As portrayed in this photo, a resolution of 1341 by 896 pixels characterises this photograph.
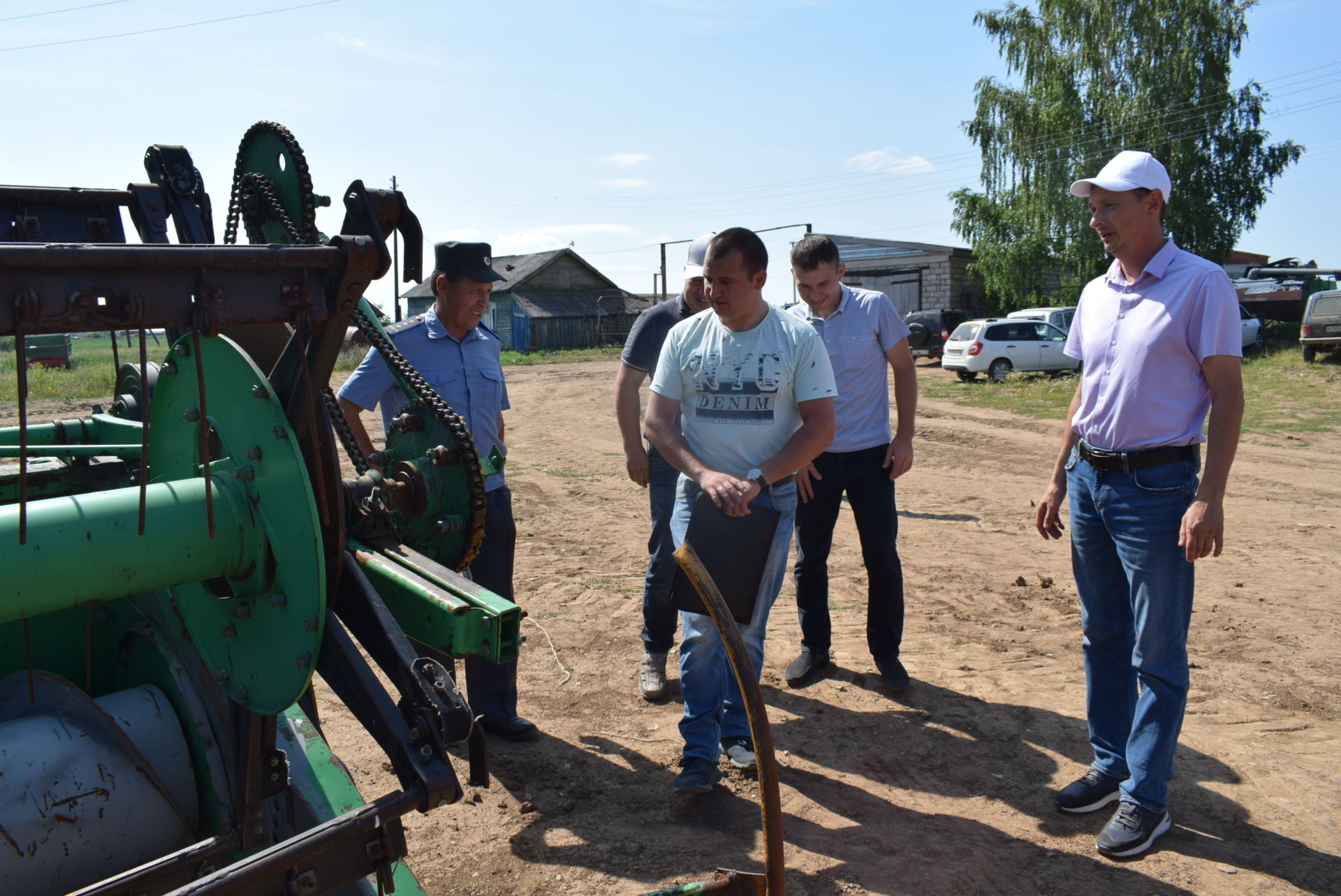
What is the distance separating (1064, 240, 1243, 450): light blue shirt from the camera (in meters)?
3.08

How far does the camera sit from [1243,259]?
53.8 meters

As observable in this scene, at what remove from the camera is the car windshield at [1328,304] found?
20.1m

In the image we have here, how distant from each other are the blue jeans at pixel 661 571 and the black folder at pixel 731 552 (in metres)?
1.21

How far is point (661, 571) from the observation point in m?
4.75

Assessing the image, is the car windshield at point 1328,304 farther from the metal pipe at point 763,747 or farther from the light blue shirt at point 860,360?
the metal pipe at point 763,747

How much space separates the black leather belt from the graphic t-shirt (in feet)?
2.99

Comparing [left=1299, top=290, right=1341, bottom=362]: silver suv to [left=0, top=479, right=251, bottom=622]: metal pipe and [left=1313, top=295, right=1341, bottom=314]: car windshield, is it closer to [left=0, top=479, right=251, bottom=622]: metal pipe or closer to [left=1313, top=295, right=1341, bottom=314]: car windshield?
[left=1313, top=295, right=1341, bottom=314]: car windshield

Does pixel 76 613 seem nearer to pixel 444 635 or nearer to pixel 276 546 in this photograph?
pixel 276 546

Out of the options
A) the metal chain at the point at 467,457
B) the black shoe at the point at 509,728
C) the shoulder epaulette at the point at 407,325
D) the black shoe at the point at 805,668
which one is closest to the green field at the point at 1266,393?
the black shoe at the point at 805,668

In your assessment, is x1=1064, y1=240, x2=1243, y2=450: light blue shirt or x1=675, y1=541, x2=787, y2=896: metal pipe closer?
x1=675, y1=541, x2=787, y2=896: metal pipe

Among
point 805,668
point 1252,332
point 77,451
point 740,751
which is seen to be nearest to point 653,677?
point 805,668

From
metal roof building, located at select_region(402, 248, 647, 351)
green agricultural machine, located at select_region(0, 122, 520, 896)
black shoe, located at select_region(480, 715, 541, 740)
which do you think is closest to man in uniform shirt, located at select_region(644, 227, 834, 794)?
black shoe, located at select_region(480, 715, 541, 740)

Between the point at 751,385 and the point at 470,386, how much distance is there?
120 cm

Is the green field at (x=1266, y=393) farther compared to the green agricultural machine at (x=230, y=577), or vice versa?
the green field at (x=1266, y=393)
